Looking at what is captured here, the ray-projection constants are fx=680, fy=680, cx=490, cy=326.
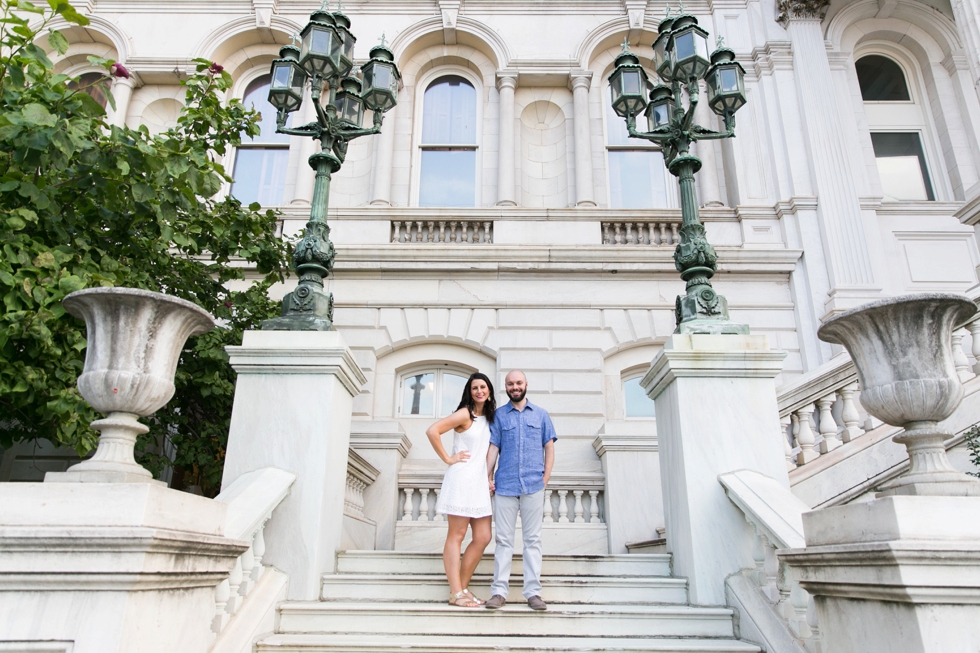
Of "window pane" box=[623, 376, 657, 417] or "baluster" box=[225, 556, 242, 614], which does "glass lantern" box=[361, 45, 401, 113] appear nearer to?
"baluster" box=[225, 556, 242, 614]

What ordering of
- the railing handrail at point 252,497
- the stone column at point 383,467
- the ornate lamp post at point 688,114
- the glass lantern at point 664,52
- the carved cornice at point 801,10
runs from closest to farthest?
the railing handrail at point 252,497 < the ornate lamp post at point 688,114 < the glass lantern at point 664,52 < the stone column at point 383,467 < the carved cornice at point 801,10

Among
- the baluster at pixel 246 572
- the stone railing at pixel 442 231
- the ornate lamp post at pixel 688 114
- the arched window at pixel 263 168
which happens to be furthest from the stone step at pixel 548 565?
the arched window at pixel 263 168

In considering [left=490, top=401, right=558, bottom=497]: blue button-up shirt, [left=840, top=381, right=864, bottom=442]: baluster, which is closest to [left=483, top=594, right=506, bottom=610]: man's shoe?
[left=490, top=401, right=558, bottom=497]: blue button-up shirt

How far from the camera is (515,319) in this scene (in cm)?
1149

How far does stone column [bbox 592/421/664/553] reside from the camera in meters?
8.24

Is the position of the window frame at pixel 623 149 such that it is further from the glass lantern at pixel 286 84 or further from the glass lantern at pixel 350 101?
the glass lantern at pixel 286 84

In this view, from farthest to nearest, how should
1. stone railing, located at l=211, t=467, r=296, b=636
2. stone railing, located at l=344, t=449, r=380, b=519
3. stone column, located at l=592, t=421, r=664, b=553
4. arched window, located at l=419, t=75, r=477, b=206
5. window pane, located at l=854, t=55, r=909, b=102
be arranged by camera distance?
window pane, located at l=854, t=55, r=909, b=102, arched window, located at l=419, t=75, r=477, b=206, stone column, located at l=592, t=421, r=664, b=553, stone railing, located at l=344, t=449, r=380, b=519, stone railing, located at l=211, t=467, r=296, b=636

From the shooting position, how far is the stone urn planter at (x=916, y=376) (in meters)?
3.33

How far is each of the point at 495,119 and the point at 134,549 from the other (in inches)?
477

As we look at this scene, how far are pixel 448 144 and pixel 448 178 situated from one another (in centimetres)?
76

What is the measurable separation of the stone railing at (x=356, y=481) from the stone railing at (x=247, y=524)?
1818 millimetres

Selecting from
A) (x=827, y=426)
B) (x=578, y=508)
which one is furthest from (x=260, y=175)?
(x=827, y=426)

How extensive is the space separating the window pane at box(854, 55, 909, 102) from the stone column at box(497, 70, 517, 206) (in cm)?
731

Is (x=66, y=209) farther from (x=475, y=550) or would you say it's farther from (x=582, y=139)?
(x=582, y=139)
